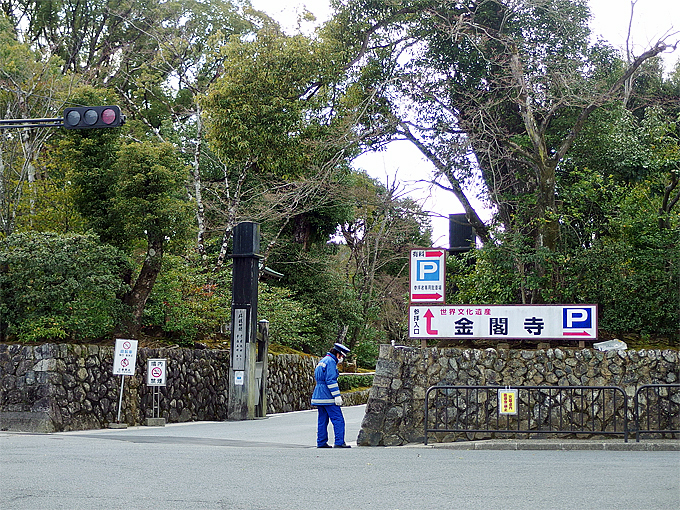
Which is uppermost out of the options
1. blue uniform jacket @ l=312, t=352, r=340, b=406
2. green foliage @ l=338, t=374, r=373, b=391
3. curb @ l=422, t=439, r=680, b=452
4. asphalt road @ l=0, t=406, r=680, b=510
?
blue uniform jacket @ l=312, t=352, r=340, b=406

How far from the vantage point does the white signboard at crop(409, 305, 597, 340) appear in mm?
14492

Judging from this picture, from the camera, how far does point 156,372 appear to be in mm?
19953

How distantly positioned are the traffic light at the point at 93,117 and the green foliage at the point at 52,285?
604cm

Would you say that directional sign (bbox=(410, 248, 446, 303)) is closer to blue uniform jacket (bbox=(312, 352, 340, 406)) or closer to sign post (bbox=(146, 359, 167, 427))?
blue uniform jacket (bbox=(312, 352, 340, 406))

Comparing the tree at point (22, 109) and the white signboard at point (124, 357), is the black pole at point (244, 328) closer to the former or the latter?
the white signboard at point (124, 357)

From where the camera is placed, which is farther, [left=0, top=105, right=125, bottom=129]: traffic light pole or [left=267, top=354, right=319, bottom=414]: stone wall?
[left=267, top=354, right=319, bottom=414]: stone wall

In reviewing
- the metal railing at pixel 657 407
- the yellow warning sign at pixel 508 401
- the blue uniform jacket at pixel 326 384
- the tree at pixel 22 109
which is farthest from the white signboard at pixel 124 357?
the metal railing at pixel 657 407

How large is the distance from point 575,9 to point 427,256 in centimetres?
1062

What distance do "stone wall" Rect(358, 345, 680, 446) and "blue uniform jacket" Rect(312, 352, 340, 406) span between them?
130cm

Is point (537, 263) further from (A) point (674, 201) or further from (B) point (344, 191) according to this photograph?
(B) point (344, 191)

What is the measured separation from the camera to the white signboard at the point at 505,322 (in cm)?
1449

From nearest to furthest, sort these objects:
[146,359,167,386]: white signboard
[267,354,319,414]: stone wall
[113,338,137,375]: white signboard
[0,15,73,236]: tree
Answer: [113,338,137,375]: white signboard < [146,359,167,386]: white signboard < [0,15,73,236]: tree < [267,354,319,414]: stone wall

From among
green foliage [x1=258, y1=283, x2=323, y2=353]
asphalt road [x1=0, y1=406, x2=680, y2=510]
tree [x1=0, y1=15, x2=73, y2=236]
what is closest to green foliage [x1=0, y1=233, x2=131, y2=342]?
tree [x1=0, y1=15, x2=73, y2=236]

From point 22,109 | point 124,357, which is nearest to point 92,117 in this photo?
point 124,357
